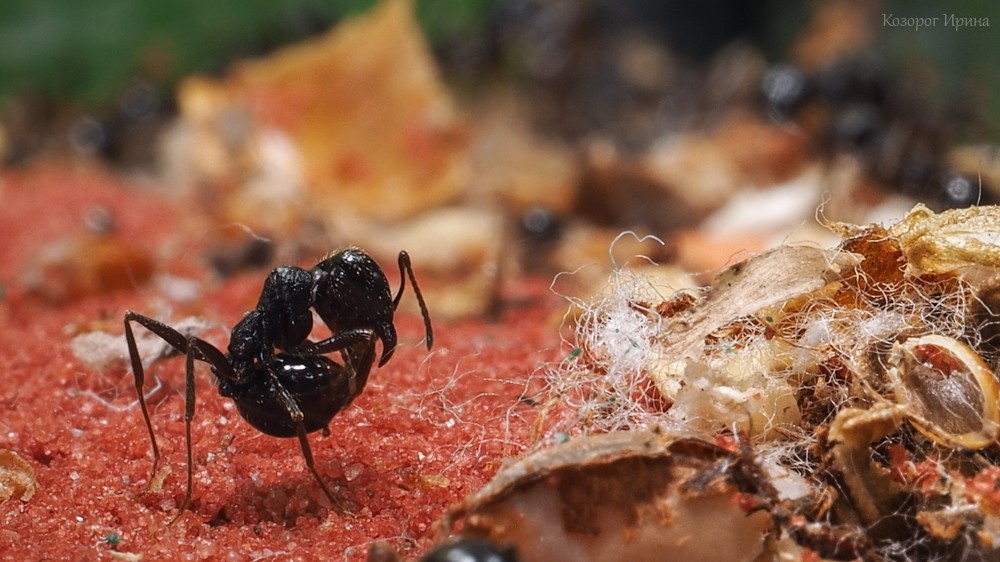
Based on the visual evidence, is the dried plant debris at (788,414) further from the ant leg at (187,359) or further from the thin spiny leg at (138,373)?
the thin spiny leg at (138,373)

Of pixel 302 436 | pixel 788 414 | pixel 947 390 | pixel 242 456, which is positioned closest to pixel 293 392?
pixel 302 436

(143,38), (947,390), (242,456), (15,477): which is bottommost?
(947,390)

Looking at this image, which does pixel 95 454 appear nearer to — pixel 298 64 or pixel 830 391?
pixel 830 391

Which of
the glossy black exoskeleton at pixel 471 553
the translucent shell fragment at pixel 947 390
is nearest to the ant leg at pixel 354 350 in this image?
the glossy black exoskeleton at pixel 471 553

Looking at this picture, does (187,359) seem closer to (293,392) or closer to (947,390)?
(293,392)

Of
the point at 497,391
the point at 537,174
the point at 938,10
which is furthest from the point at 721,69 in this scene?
the point at 497,391

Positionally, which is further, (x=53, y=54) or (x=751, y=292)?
(x=53, y=54)

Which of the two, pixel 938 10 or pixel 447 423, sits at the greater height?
pixel 938 10
